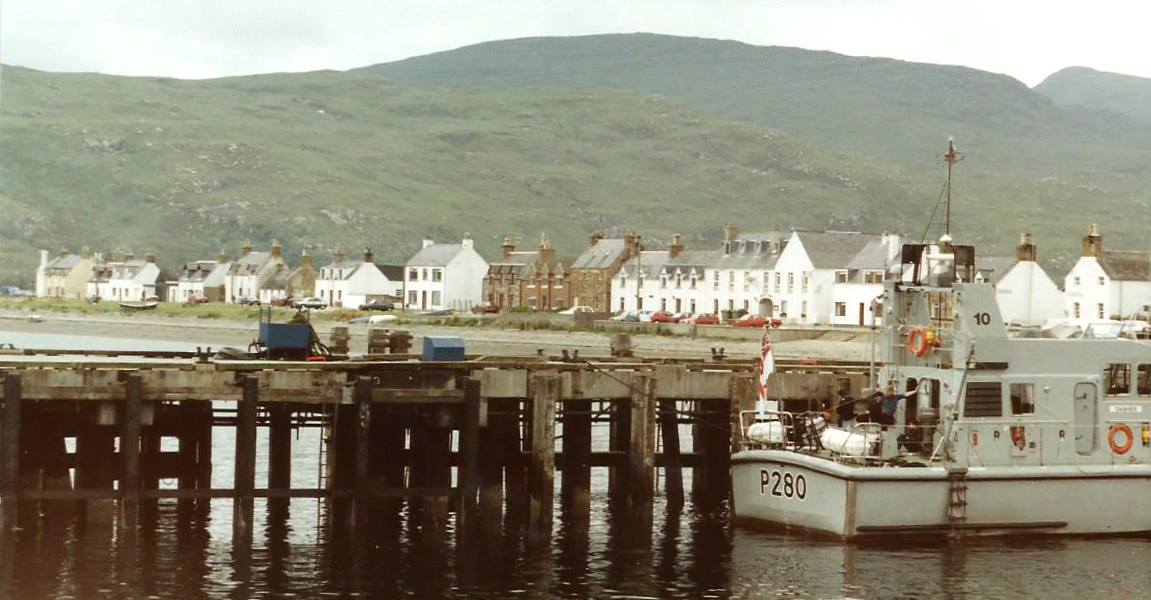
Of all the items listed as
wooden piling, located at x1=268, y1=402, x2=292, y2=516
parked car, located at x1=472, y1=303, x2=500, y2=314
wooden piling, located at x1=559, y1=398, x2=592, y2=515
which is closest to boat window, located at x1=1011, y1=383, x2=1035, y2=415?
wooden piling, located at x1=559, y1=398, x2=592, y2=515

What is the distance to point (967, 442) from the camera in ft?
117

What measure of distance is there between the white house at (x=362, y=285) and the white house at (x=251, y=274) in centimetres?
1116

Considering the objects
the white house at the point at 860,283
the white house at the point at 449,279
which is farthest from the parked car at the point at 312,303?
the white house at the point at 860,283

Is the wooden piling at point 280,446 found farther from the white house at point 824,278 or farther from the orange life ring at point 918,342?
the white house at point 824,278

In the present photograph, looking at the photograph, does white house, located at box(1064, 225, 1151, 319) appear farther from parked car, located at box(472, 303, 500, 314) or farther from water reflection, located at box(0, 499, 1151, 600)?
water reflection, located at box(0, 499, 1151, 600)

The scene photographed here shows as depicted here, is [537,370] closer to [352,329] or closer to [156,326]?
[352,329]

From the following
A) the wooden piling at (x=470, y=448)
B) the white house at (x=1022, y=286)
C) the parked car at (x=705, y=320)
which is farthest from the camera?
the parked car at (x=705, y=320)

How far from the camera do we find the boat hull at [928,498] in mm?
34750

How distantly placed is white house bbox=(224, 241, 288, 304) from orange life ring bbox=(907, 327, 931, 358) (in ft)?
480

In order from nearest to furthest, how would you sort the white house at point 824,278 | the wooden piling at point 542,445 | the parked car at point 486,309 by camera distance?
the wooden piling at point 542,445
the white house at point 824,278
the parked car at point 486,309

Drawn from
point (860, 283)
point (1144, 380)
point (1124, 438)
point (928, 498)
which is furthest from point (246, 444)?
point (860, 283)

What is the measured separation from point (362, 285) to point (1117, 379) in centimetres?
13503

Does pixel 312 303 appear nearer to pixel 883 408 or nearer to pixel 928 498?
pixel 883 408

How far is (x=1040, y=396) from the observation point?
36656mm
